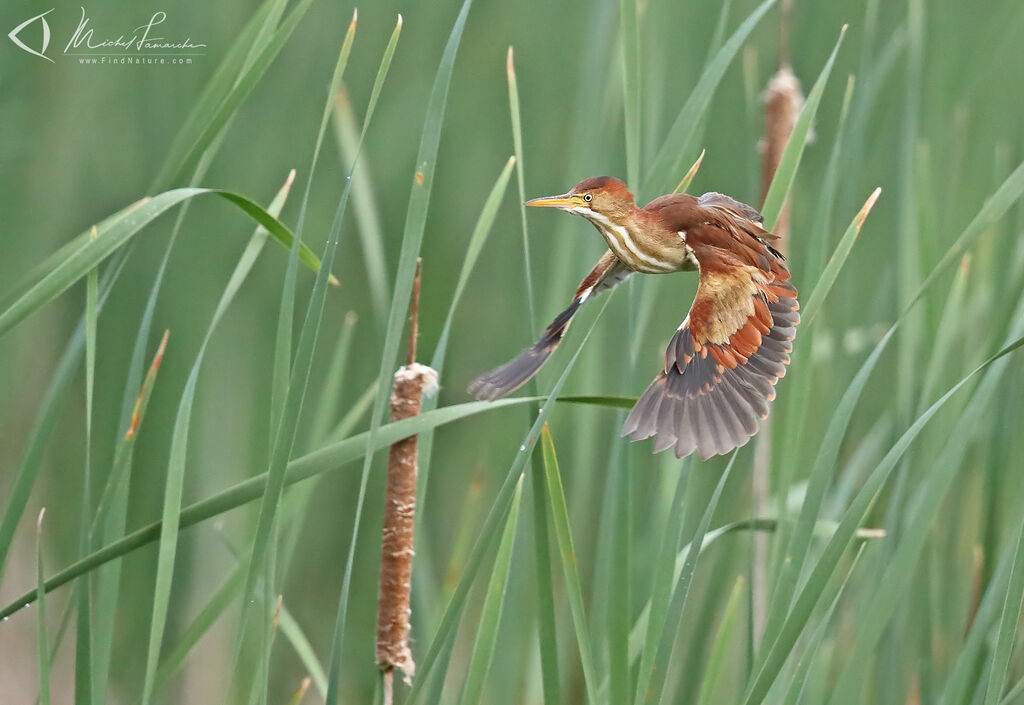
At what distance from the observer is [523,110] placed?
4.94ft

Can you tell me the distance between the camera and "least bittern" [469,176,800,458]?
723mm

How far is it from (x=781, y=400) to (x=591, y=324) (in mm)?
665

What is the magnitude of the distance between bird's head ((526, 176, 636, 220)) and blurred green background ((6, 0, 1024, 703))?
0.52m

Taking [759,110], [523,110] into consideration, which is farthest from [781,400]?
[523,110]

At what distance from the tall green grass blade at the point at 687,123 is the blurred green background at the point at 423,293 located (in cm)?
42

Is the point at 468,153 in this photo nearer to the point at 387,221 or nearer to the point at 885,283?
the point at 387,221

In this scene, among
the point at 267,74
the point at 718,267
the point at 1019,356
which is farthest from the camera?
the point at 267,74

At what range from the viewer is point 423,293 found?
1.44 metres

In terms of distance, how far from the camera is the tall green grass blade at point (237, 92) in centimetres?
82

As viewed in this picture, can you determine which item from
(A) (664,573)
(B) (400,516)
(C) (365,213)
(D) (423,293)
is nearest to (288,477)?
(B) (400,516)

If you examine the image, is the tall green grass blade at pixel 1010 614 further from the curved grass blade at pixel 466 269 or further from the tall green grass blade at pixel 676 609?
the curved grass blade at pixel 466 269

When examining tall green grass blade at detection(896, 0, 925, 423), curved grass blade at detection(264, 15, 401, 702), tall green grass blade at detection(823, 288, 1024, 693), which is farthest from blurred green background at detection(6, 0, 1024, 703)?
curved grass blade at detection(264, 15, 401, 702)

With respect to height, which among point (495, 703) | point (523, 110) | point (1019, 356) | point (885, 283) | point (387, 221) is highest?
point (523, 110)

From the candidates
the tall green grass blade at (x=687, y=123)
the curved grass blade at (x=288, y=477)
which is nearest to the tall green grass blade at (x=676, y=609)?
the curved grass blade at (x=288, y=477)
